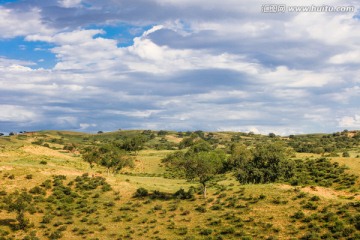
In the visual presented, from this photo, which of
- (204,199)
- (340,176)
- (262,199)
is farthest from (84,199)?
(340,176)

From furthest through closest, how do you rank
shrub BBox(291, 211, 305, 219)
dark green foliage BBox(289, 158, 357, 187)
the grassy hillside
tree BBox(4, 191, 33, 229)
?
dark green foliage BBox(289, 158, 357, 187)
tree BBox(4, 191, 33, 229)
shrub BBox(291, 211, 305, 219)
the grassy hillside

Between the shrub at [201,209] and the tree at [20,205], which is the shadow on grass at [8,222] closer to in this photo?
the tree at [20,205]

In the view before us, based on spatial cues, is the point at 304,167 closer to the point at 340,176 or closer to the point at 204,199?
the point at 340,176

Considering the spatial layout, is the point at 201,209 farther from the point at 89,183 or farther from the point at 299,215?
the point at 89,183

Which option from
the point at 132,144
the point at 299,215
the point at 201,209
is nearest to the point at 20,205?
the point at 201,209

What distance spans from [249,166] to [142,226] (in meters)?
37.1

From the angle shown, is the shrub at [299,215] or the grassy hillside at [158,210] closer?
the grassy hillside at [158,210]

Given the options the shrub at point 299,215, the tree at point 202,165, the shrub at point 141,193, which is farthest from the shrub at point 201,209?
the shrub at point 299,215

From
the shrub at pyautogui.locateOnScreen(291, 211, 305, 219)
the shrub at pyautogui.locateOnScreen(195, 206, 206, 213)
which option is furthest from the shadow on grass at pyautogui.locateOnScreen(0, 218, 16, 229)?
the shrub at pyautogui.locateOnScreen(291, 211, 305, 219)

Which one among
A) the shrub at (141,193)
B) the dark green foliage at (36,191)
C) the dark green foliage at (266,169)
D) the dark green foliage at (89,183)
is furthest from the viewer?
the dark green foliage at (266,169)

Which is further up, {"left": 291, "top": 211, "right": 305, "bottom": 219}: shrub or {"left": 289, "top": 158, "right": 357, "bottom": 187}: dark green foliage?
{"left": 289, "top": 158, "right": 357, "bottom": 187}: dark green foliage

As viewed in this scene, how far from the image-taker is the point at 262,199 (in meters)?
61.5

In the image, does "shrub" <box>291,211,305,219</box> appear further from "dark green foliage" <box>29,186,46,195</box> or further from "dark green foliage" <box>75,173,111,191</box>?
"dark green foliage" <box>29,186,46,195</box>

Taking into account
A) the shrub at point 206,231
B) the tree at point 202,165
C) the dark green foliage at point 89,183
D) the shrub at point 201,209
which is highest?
the tree at point 202,165
